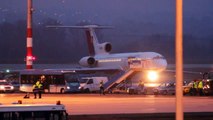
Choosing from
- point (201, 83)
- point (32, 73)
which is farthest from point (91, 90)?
point (201, 83)

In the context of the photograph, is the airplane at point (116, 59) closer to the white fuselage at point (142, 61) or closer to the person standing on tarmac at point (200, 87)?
the white fuselage at point (142, 61)

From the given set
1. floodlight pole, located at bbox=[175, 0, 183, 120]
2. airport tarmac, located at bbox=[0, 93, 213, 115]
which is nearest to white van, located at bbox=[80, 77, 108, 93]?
airport tarmac, located at bbox=[0, 93, 213, 115]

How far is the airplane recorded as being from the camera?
79.7 metres

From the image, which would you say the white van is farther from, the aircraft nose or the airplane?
the aircraft nose

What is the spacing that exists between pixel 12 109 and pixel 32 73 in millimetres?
49543

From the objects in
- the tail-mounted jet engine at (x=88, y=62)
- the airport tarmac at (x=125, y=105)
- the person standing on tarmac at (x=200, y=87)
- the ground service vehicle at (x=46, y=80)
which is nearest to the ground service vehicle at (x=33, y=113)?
the airport tarmac at (x=125, y=105)

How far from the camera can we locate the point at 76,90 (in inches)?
2761

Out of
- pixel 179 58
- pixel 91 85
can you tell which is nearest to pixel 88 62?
pixel 91 85

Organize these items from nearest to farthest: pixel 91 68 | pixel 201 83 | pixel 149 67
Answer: pixel 201 83
pixel 149 67
pixel 91 68

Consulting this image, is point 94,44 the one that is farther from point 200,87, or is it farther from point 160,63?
point 200,87

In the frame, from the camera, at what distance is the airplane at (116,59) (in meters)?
79.7

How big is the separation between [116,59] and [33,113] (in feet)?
250

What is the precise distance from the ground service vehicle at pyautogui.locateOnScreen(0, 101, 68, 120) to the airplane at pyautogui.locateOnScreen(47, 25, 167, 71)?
6472 centimetres

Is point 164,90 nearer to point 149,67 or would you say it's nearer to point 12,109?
point 149,67
